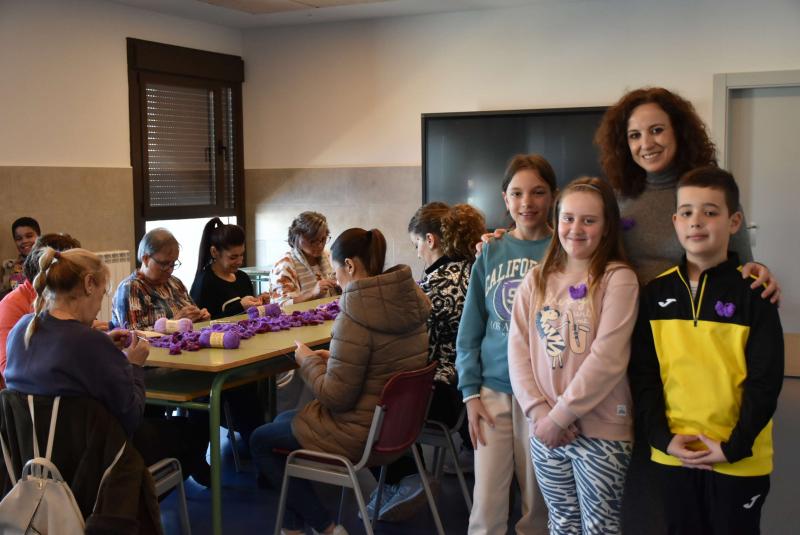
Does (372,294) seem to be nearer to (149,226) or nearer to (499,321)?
(499,321)

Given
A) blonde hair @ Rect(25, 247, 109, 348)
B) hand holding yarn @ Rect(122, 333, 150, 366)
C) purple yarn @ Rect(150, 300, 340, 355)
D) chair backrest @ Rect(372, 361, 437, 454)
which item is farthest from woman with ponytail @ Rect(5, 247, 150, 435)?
chair backrest @ Rect(372, 361, 437, 454)

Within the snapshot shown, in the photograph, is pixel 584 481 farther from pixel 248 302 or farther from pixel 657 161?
pixel 248 302

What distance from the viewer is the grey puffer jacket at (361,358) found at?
2764 mm

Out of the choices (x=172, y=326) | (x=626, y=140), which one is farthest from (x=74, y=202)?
(x=626, y=140)

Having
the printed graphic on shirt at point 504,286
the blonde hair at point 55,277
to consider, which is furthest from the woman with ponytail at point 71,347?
the printed graphic on shirt at point 504,286

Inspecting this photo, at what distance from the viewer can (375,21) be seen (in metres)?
7.02

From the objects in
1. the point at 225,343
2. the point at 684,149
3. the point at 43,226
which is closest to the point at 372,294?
the point at 225,343

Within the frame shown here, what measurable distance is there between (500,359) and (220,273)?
2.24m

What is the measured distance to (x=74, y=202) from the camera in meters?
5.96

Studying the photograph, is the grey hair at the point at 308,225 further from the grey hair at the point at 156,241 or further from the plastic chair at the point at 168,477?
the plastic chair at the point at 168,477

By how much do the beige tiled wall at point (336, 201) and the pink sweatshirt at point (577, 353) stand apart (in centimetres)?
470

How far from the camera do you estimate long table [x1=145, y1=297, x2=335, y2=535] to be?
2977 millimetres

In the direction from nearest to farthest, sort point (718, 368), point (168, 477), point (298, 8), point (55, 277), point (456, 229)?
point (718, 368) < point (55, 277) < point (168, 477) < point (456, 229) < point (298, 8)

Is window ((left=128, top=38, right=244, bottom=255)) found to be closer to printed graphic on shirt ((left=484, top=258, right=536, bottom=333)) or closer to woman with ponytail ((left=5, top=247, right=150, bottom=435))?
woman with ponytail ((left=5, top=247, right=150, bottom=435))
